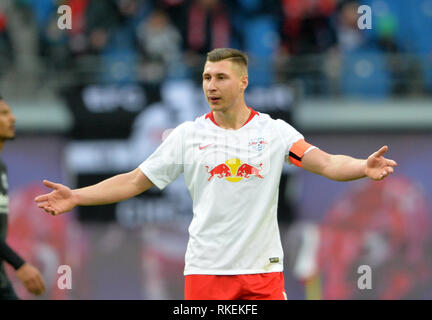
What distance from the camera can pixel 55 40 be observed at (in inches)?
510

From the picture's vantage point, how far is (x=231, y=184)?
546 cm

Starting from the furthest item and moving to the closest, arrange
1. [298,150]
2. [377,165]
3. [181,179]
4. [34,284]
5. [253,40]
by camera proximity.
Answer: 1. [253,40]
2. [181,179]
3. [34,284]
4. [298,150]
5. [377,165]

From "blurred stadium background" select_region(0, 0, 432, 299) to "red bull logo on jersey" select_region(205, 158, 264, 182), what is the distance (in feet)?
20.3

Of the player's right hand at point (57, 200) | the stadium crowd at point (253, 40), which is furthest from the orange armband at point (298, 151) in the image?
the stadium crowd at point (253, 40)

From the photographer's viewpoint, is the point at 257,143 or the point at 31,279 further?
the point at 31,279

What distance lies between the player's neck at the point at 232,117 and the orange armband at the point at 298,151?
0.37 metres

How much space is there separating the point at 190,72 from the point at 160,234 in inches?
92.8

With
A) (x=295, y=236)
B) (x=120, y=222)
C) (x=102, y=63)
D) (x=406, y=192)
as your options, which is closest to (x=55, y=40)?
(x=102, y=63)

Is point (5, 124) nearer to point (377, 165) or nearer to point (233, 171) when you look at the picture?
point (233, 171)

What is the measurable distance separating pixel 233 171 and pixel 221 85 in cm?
57

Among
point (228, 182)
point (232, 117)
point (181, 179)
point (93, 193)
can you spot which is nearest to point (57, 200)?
point (93, 193)

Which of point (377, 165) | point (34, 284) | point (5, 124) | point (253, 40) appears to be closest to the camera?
point (377, 165)

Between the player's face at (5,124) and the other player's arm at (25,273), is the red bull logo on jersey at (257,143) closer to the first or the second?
the other player's arm at (25,273)
